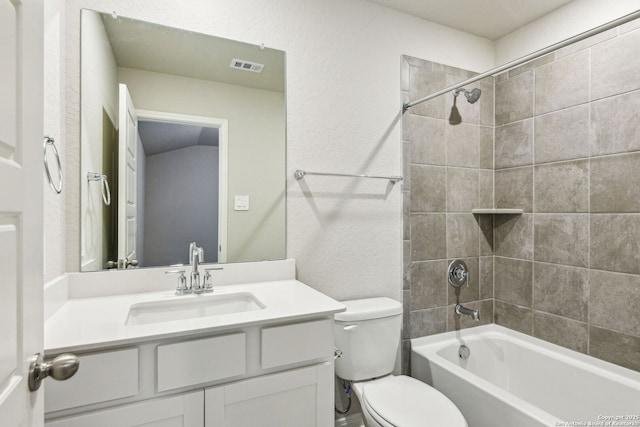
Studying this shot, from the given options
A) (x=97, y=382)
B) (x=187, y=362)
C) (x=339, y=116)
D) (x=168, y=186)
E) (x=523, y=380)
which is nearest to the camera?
(x=97, y=382)

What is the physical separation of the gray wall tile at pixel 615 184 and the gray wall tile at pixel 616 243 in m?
0.05

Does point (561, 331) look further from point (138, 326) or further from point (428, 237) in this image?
point (138, 326)

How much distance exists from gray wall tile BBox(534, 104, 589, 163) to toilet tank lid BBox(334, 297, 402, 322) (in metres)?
1.29

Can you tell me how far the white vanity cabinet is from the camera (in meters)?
0.94

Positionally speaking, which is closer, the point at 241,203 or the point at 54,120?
the point at 54,120

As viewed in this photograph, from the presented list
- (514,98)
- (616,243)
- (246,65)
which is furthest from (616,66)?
(246,65)

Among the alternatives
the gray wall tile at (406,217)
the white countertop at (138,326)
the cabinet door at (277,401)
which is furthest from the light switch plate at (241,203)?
the gray wall tile at (406,217)

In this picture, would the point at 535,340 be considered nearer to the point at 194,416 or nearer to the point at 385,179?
the point at 385,179

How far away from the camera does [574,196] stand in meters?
1.94

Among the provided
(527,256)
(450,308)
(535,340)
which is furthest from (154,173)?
(535,340)

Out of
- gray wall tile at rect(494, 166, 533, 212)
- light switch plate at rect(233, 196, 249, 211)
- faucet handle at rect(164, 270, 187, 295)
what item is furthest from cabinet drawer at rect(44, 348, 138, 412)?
gray wall tile at rect(494, 166, 533, 212)

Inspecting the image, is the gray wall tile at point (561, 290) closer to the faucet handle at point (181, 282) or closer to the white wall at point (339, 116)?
the white wall at point (339, 116)

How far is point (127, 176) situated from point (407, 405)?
1574 mm

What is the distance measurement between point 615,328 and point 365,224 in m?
1.38
